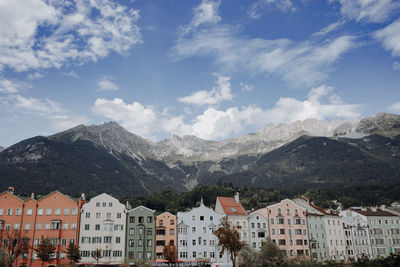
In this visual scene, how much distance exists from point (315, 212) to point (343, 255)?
14775 millimetres

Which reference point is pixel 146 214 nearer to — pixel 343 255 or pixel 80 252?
pixel 80 252

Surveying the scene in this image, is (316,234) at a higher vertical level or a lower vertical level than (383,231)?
lower

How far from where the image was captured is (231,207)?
101 metres

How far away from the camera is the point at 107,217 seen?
89500 millimetres

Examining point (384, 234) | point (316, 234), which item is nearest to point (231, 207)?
point (316, 234)

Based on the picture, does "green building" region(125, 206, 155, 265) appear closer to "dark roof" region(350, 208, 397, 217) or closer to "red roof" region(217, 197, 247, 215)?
"red roof" region(217, 197, 247, 215)

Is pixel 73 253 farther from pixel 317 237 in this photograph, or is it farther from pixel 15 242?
pixel 317 237

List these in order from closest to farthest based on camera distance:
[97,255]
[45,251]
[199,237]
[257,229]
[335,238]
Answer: [45,251] → [97,255] → [199,237] → [257,229] → [335,238]

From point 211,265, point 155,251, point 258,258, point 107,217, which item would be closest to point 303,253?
point 258,258

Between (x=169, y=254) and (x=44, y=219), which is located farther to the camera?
(x=44, y=219)

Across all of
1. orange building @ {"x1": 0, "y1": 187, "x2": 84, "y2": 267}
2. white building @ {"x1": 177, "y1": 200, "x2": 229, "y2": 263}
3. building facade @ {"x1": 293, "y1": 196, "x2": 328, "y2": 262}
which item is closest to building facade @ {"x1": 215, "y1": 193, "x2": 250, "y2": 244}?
white building @ {"x1": 177, "y1": 200, "x2": 229, "y2": 263}

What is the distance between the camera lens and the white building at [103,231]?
281ft

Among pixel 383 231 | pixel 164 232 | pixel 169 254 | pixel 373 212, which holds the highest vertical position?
pixel 373 212

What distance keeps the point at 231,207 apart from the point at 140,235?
27173 millimetres
